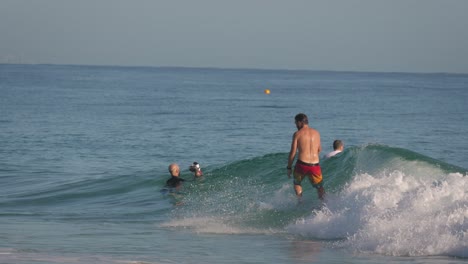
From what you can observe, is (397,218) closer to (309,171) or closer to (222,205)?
(309,171)

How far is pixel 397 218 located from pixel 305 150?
2098 mm

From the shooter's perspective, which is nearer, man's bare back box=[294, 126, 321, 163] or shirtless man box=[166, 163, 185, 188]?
man's bare back box=[294, 126, 321, 163]

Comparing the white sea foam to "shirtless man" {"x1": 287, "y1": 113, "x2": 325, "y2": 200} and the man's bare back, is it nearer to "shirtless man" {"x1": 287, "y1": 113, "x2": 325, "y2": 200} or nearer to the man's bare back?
"shirtless man" {"x1": 287, "y1": 113, "x2": 325, "y2": 200}

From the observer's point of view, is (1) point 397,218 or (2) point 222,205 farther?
(2) point 222,205

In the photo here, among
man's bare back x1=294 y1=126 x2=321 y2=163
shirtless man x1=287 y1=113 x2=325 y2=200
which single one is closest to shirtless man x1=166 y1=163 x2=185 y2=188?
shirtless man x1=287 y1=113 x2=325 y2=200

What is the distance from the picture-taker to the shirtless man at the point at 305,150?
12.3 metres

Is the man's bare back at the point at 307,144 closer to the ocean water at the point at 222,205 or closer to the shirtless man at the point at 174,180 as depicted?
the ocean water at the point at 222,205

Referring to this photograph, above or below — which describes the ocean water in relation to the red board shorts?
below

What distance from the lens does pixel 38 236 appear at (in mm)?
11508

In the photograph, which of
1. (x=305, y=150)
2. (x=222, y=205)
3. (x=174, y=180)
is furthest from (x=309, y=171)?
(x=174, y=180)

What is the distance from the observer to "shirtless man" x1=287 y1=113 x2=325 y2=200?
40.3ft

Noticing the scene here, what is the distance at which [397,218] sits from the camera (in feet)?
36.1

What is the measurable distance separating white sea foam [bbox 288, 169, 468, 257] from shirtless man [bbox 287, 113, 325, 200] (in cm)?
64

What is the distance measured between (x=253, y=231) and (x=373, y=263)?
3.27m
